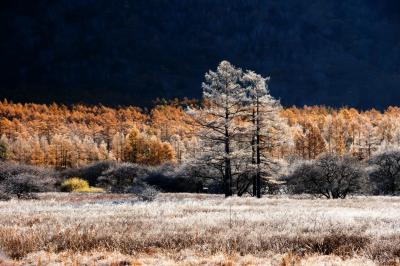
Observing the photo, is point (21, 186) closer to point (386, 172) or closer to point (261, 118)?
point (261, 118)

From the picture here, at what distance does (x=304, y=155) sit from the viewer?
11144cm

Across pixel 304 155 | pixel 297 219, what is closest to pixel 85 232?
pixel 297 219

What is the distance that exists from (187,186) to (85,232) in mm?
42372

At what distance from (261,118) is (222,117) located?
386 cm

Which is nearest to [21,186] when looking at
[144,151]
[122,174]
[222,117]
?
[222,117]

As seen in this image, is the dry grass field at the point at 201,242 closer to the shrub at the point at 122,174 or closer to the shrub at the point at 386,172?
the shrub at the point at 386,172

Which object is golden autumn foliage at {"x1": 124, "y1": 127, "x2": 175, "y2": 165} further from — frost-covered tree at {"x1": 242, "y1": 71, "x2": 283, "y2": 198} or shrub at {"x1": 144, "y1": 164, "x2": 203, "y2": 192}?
frost-covered tree at {"x1": 242, "y1": 71, "x2": 283, "y2": 198}

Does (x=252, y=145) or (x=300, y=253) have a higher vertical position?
(x=252, y=145)

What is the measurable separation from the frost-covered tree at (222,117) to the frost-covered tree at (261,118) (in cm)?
168

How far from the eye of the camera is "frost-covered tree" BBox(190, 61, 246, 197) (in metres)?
30.9

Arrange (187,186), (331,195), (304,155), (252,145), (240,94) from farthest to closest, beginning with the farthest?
(304,155) < (187,186) < (331,195) < (252,145) < (240,94)

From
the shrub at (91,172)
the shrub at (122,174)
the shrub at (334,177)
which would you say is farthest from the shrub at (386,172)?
the shrub at (91,172)

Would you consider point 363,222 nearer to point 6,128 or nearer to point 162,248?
point 162,248

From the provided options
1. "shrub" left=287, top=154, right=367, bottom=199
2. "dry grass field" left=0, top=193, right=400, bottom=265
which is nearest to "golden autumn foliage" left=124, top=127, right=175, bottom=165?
"shrub" left=287, top=154, right=367, bottom=199
